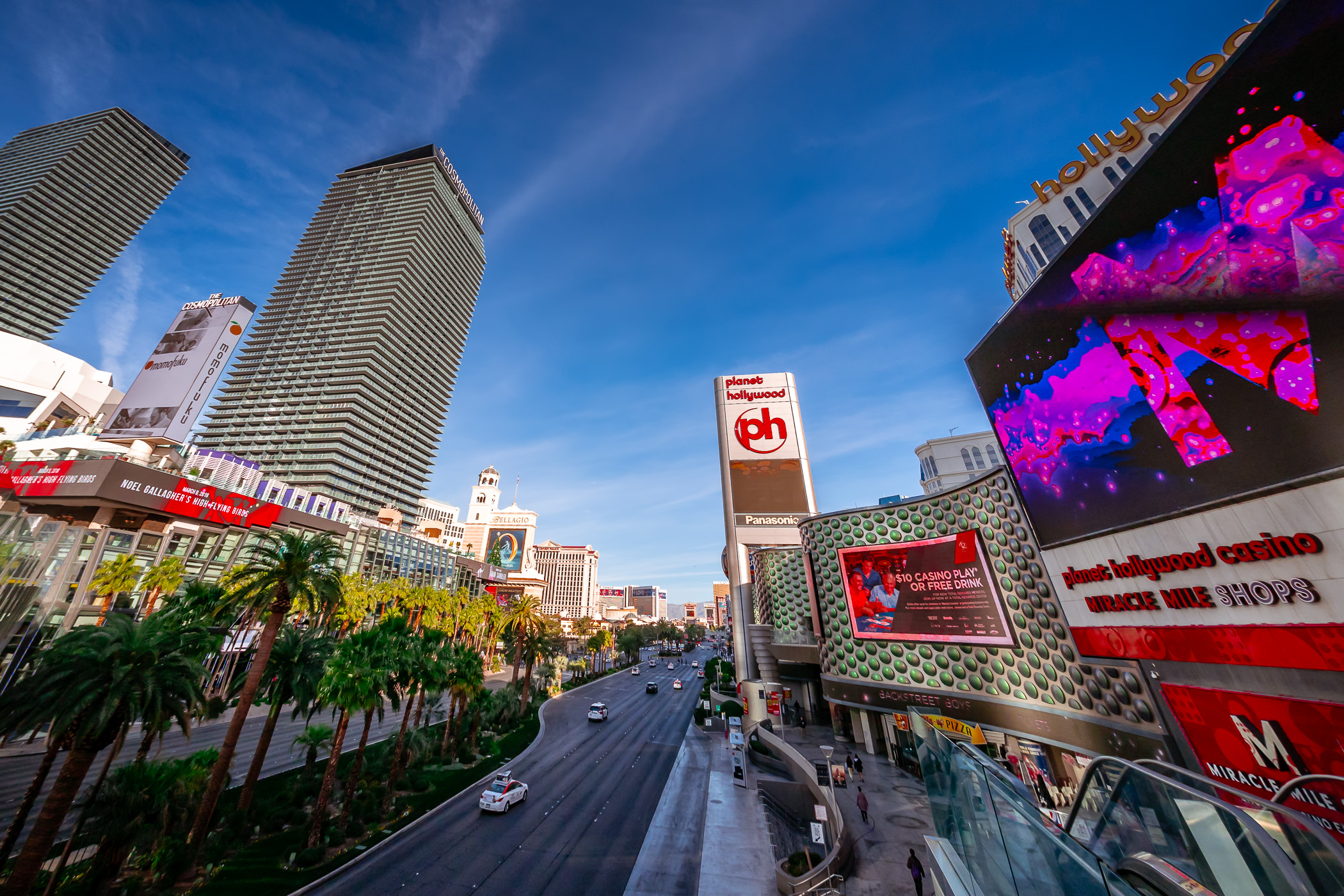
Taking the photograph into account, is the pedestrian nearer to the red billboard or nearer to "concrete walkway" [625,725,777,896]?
"concrete walkway" [625,725,777,896]

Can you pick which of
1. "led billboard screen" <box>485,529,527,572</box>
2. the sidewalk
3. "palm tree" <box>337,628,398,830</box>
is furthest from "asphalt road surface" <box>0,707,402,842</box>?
"led billboard screen" <box>485,529,527,572</box>

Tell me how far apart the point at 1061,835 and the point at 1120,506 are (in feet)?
57.7

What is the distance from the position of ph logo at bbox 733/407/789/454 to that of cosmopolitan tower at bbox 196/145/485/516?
94.2 metres

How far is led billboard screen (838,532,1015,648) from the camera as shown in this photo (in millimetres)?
25719

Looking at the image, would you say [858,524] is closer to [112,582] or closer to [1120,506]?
[1120,506]

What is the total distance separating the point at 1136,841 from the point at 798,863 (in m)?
15.8

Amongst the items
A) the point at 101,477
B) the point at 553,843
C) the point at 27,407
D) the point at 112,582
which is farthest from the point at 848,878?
the point at 27,407

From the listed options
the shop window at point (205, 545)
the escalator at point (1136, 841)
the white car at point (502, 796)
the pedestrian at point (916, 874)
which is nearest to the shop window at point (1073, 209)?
the pedestrian at point (916, 874)

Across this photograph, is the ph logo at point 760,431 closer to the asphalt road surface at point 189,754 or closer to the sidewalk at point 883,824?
the sidewalk at point 883,824

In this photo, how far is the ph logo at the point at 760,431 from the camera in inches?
2076

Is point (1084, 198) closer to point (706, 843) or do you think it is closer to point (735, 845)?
point (735, 845)

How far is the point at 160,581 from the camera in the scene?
44125 mm

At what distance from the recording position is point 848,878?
54.6ft

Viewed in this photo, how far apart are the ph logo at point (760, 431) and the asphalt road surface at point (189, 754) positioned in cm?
4108
